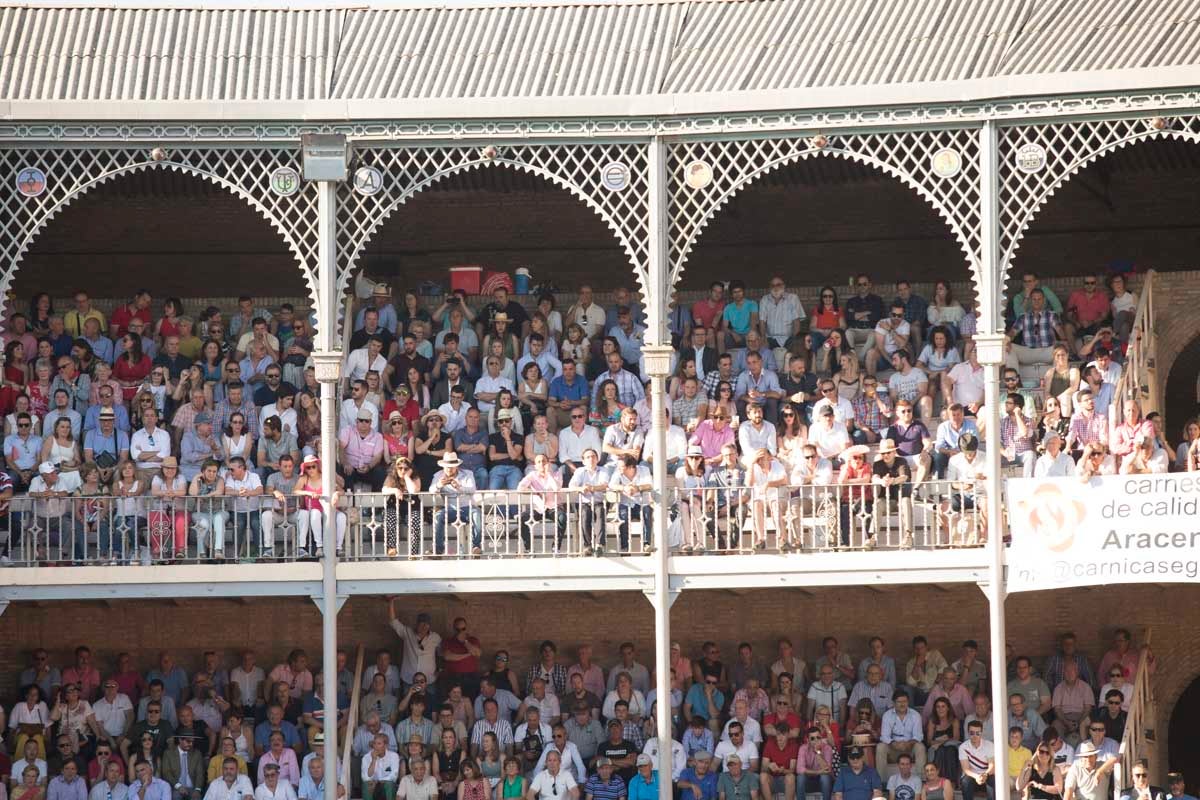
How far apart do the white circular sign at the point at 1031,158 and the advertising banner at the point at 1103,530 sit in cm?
279

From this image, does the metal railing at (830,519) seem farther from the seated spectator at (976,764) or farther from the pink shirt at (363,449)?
the pink shirt at (363,449)

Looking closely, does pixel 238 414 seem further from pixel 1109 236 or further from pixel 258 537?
pixel 1109 236

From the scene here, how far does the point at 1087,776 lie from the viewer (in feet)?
71.5

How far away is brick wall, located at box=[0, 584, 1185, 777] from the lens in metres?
24.7

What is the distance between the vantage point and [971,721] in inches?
885

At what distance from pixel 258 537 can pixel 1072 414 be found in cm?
766

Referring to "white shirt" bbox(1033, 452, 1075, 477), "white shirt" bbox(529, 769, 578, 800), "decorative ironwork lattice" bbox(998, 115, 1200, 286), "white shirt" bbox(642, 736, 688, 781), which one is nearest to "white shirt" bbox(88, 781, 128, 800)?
"white shirt" bbox(529, 769, 578, 800)

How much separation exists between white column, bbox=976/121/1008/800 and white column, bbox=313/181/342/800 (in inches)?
233

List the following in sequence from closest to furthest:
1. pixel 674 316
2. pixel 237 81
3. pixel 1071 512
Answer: pixel 1071 512
pixel 237 81
pixel 674 316

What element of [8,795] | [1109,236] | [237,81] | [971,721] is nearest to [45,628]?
[8,795]

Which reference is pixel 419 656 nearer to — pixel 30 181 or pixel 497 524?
pixel 497 524

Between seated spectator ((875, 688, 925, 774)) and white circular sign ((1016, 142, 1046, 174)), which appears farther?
seated spectator ((875, 688, 925, 774))

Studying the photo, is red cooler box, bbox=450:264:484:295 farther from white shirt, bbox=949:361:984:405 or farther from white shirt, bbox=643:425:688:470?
white shirt, bbox=949:361:984:405

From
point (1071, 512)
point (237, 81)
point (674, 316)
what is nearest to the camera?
point (1071, 512)
